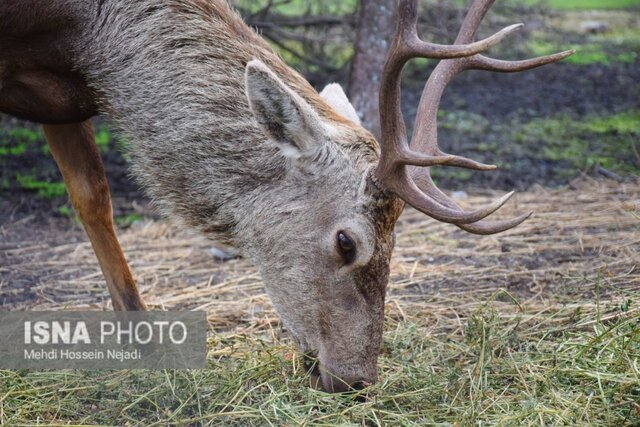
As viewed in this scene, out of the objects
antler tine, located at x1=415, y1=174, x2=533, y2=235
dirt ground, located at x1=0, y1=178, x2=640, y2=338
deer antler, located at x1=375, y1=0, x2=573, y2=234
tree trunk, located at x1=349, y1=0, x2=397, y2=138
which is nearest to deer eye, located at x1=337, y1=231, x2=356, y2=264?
deer antler, located at x1=375, y1=0, x2=573, y2=234

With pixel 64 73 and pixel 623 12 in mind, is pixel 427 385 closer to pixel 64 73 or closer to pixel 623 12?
pixel 64 73

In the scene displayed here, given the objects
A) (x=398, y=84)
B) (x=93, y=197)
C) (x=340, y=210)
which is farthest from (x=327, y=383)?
(x=93, y=197)

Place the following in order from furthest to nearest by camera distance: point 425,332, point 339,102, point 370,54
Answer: point 370,54, point 425,332, point 339,102

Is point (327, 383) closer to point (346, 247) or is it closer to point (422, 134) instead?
point (346, 247)

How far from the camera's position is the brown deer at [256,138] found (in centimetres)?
433

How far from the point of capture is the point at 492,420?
Answer: 13.3 feet

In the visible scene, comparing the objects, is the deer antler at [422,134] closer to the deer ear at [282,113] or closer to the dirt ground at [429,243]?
the deer ear at [282,113]

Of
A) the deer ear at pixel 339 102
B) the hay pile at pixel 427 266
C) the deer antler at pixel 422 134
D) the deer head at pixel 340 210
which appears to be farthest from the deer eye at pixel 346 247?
the hay pile at pixel 427 266

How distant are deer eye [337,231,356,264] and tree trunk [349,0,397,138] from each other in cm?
385

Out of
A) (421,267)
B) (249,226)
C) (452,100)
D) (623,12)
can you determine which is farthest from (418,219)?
(623,12)

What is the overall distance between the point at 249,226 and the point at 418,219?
10.8 ft

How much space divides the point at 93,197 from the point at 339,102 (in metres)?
1.67

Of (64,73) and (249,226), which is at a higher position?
(64,73)

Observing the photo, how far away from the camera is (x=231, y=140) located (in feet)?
15.3
